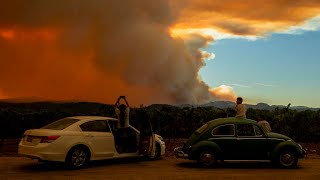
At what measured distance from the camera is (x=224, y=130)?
1520 centimetres

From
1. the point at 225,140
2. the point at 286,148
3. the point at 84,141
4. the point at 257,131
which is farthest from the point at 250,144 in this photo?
the point at 84,141

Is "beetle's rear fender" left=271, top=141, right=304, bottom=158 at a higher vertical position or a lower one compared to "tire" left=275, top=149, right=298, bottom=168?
higher

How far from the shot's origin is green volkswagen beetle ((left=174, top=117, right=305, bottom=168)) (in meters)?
14.9

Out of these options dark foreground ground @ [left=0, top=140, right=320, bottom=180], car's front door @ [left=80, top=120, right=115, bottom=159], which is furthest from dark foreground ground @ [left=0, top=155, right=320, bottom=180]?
car's front door @ [left=80, top=120, right=115, bottom=159]

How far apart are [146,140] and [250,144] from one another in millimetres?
3457

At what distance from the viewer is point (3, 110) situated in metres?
26.1

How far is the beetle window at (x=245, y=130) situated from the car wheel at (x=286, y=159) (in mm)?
1123

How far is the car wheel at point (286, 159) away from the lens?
592 inches

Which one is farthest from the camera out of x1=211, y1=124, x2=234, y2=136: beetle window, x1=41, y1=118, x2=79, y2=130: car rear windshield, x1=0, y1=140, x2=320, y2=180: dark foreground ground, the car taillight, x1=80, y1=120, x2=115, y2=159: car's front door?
x1=211, y1=124, x2=234, y2=136: beetle window

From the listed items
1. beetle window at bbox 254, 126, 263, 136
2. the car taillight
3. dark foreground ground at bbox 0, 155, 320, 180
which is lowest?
dark foreground ground at bbox 0, 155, 320, 180

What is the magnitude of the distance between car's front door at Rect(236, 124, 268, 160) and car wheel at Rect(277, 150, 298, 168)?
1.56ft

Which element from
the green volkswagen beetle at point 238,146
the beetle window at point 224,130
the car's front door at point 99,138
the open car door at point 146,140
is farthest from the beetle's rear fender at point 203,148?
the car's front door at point 99,138

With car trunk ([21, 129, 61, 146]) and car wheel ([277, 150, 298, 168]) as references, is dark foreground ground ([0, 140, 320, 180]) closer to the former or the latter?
car wheel ([277, 150, 298, 168])

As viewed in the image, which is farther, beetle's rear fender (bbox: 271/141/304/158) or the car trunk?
beetle's rear fender (bbox: 271/141/304/158)
